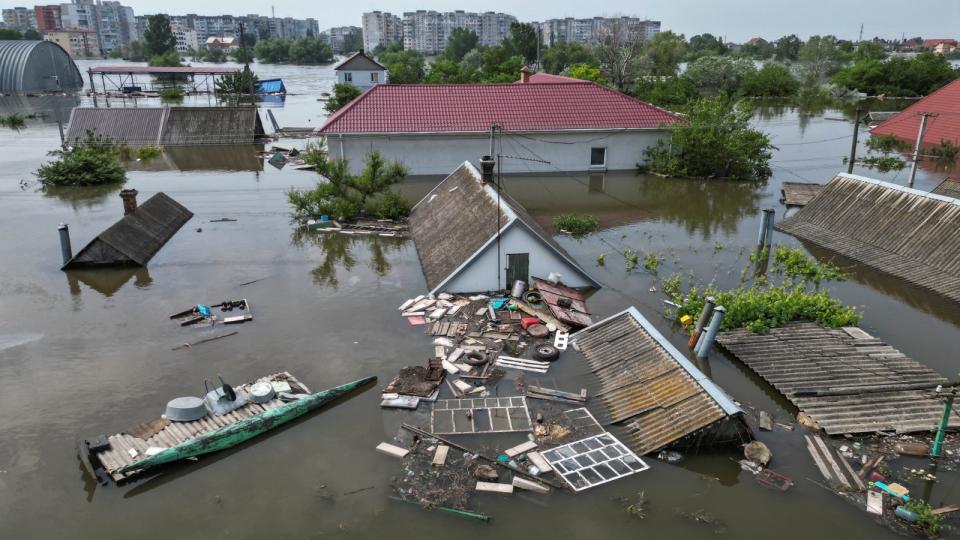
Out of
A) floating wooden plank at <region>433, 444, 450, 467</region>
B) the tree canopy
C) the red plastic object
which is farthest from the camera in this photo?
the tree canopy

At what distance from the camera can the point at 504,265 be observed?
18672mm

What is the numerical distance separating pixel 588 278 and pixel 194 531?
509 inches

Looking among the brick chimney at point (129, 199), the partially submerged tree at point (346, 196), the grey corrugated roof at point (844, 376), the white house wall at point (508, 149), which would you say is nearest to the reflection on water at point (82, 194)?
the brick chimney at point (129, 199)

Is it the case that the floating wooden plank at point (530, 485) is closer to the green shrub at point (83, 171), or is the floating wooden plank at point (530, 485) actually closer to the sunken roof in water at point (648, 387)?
→ the sunken roof in water at point (648, 387)

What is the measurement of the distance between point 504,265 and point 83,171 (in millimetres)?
25830

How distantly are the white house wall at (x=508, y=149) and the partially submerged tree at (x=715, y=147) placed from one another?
146 centimetres

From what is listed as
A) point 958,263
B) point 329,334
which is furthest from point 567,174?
point 329,334

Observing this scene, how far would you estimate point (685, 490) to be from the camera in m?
10.9

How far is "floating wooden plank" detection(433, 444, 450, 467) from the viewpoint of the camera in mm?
11492

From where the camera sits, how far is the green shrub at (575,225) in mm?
25406

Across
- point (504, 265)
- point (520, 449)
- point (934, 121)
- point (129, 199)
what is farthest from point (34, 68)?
point (934, 121)

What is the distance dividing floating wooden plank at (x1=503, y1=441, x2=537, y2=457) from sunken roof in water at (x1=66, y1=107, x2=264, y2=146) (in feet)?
131

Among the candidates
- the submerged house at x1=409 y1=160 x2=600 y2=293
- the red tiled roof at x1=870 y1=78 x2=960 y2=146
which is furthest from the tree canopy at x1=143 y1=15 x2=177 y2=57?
the submerged house at x1=409 y1=160 x2=600 y2=293

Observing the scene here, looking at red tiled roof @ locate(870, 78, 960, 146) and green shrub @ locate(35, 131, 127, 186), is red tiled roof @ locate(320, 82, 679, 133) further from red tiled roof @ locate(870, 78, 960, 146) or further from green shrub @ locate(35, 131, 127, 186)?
red tiled roof @ locate(870, 78, 960, 146)
